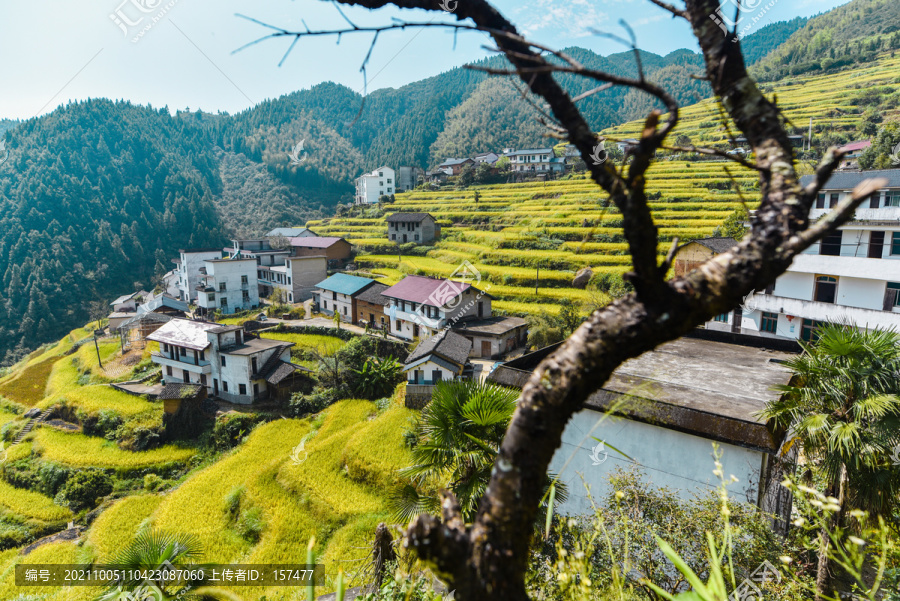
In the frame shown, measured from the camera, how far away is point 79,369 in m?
37.1

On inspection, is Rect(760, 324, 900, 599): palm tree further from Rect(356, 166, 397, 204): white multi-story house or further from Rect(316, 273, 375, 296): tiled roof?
Rect(356, 166, 397, 204): white multi-story house

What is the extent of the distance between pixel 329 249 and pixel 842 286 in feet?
141

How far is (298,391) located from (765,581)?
92.0ft

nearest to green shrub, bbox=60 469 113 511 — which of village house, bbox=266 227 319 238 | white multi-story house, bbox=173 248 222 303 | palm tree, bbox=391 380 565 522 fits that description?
palm tree, bbox=391 380 565 522

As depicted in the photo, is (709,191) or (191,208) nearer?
(709,191)

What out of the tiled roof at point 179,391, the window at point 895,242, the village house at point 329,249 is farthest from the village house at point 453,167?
the window at point 895,242

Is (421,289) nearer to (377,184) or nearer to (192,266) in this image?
(192,266)

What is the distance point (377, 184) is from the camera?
237 feet

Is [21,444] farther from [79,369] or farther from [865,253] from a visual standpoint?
[865,253]

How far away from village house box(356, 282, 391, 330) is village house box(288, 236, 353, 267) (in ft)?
45.4

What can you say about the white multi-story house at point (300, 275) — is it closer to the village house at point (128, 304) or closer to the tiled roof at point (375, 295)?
the tiled roof at point (375, 295)

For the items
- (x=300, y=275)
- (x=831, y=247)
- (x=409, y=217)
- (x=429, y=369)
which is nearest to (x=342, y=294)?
(x=300, y=275)

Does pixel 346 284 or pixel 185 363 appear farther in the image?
pixel 346 284

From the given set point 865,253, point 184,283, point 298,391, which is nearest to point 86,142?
point 184,283
